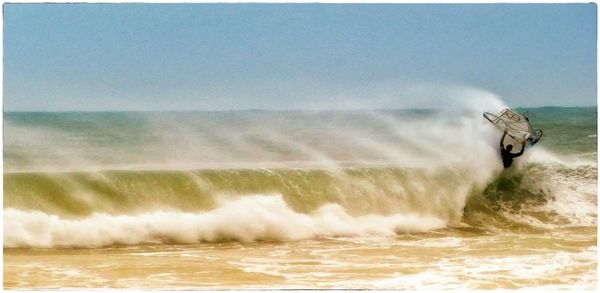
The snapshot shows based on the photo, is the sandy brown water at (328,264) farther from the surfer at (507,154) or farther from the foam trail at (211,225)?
the surfer at (507,154)

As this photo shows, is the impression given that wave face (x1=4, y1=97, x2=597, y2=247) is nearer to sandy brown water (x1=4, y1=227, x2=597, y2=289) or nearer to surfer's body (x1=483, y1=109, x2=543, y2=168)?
surfer's body (x1=483, y1=109, x2=543, y2=168)

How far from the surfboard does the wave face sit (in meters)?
0.08

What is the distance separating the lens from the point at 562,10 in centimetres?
613

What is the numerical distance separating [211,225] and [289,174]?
0.99 meters

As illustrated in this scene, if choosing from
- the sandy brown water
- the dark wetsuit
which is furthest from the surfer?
the sandy brown water

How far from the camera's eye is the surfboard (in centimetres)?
668

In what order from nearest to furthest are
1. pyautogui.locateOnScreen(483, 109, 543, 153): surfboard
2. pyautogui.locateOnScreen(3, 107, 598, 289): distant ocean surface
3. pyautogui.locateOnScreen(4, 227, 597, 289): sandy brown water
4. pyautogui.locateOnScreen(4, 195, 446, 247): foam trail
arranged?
pyautogui.locateOnScreen(4, 227, 597, 289): sandy brown water
pyautogui.locateOnScreen(3, 107, 598, 289): distant ocean surface
pyautogui.locateOnScreen(4, 195, 446, 247): foam trail
pyautogui.locateOnScreen(483, 109, 543, 153): surfboard

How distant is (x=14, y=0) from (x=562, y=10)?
451 centimetres

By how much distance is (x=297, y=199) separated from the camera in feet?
22.1

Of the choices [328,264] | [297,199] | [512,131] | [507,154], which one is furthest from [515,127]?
[328,264]

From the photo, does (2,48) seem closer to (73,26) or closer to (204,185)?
(73,26)

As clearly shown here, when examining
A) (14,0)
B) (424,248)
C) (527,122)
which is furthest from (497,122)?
(14,0)

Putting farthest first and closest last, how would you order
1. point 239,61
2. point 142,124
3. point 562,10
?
point 142,124, point 239,61, point 562,10

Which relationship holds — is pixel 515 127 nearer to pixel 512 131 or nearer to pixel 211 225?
pixel 512 131
